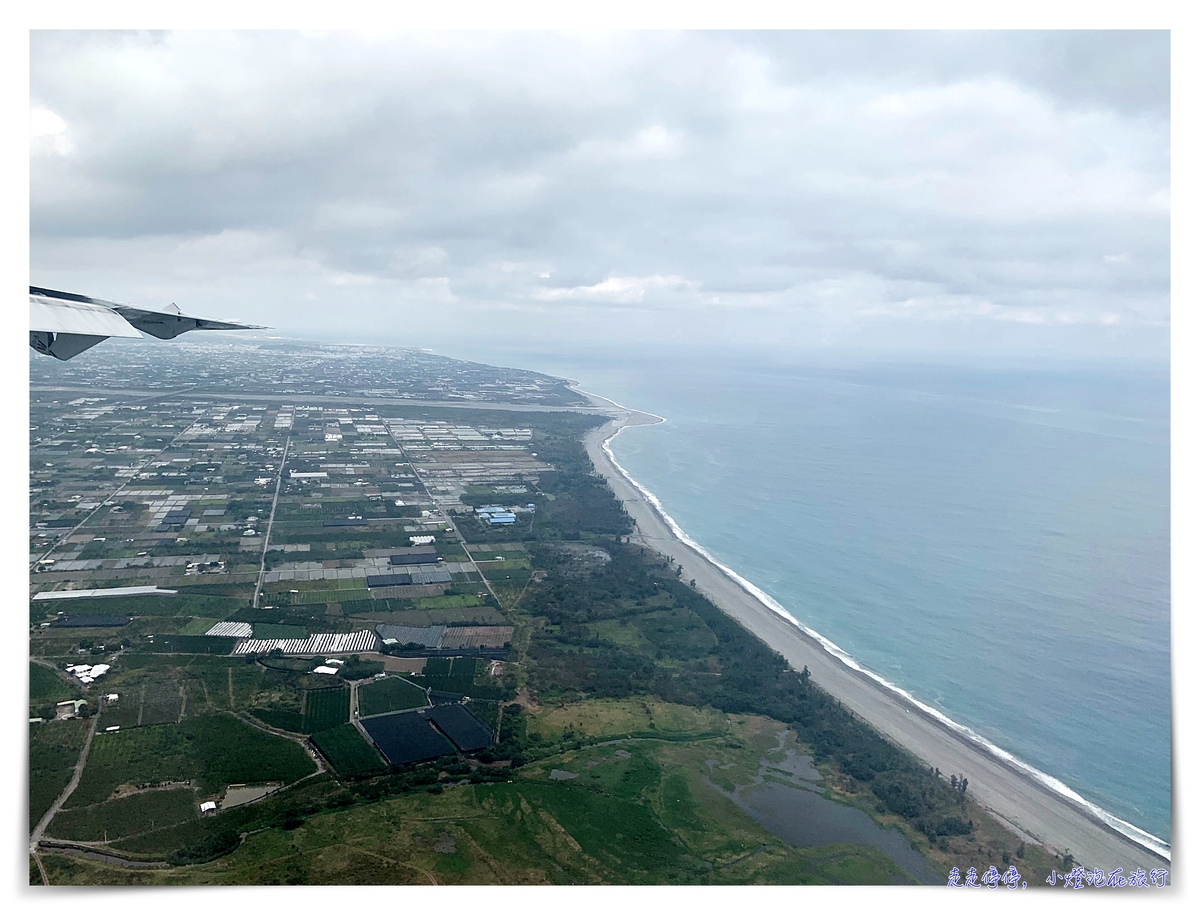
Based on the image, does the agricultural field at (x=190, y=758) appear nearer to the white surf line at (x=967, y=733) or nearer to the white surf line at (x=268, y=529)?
the white surf line at (x=268, y=529)

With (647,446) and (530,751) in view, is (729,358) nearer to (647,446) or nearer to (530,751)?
(647,446)

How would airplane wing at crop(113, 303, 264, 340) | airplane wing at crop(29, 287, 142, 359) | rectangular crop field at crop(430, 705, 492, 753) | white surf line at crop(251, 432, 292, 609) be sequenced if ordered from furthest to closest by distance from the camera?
white surf line at crop(251, 432, 292, 609) → rectangular crop field at crop(430, 705, 492, 753) → airplane wing at crop(113, 303, 264, 340) → airplane wing at crop(29, 287, 142, 359)

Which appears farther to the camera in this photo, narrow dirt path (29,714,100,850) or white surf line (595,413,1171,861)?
white surf line (595,413,1171,861)

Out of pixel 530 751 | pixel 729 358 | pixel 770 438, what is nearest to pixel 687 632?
pixel 530 751

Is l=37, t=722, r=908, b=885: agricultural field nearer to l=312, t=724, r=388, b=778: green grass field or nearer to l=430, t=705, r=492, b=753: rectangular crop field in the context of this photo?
l=312, t=724, r=388, b=778: green grass field

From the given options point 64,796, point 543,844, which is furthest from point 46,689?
point 543,844

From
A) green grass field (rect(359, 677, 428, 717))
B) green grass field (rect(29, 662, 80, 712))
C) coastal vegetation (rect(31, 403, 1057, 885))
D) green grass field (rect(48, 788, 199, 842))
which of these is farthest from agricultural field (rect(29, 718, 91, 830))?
green grass field (rect(359, 677, 428, 717))

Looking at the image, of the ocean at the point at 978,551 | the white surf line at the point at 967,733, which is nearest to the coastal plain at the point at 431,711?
the white surf line at the point at 967,733
